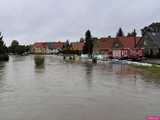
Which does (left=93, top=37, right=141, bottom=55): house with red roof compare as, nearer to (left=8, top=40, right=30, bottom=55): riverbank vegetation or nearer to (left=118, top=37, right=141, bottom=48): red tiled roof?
(left=118, top=37, right=141, bottom=48): red tiled roof

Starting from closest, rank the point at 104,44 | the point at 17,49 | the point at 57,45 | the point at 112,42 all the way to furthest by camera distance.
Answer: the point at 112,42 → the point at 104,44 → the point at 17,49 → the point at 57,45

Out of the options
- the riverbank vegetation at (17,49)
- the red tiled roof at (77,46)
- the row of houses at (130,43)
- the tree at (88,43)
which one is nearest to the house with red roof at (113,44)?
the row of houses at (130,43)

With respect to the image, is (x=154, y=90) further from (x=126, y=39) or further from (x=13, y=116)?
(x=126, y=39)

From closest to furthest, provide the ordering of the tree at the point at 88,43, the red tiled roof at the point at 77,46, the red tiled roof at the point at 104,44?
the red tiled roof at the point at 104,44
the tree at the point at 88,43
the red tiled roof at the point at 77,46

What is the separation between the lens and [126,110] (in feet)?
47.3

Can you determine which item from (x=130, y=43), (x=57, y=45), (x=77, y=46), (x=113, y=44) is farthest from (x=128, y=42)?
(x=57, y=45)

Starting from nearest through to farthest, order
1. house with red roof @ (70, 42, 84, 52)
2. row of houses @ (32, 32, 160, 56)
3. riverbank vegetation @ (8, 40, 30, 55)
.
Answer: row of houses @ (32, 32, 160, 56) < house with red roof @ (70, 42, 84, 52) < riverbank vegetation @ (8, 40, 30, 55)

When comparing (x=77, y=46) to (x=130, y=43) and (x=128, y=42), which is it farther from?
(x=130, y=43)

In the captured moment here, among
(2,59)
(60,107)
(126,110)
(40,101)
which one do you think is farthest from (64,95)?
(2,59)

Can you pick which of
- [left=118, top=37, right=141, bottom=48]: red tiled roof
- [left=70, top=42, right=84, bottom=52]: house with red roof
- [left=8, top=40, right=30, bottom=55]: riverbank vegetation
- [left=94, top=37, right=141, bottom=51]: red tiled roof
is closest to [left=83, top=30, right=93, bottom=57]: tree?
[left=94, top=37, right=141, bottom=51]: red tiled roof

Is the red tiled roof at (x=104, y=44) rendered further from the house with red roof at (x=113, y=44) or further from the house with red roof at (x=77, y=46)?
the house with red roof at (x=77, y=46)

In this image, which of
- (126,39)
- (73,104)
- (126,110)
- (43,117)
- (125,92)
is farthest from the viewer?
(126,39)

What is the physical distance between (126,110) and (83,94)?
5.18 metres

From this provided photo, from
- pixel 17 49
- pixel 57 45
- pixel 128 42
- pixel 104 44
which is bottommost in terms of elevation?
pixel 17 49
